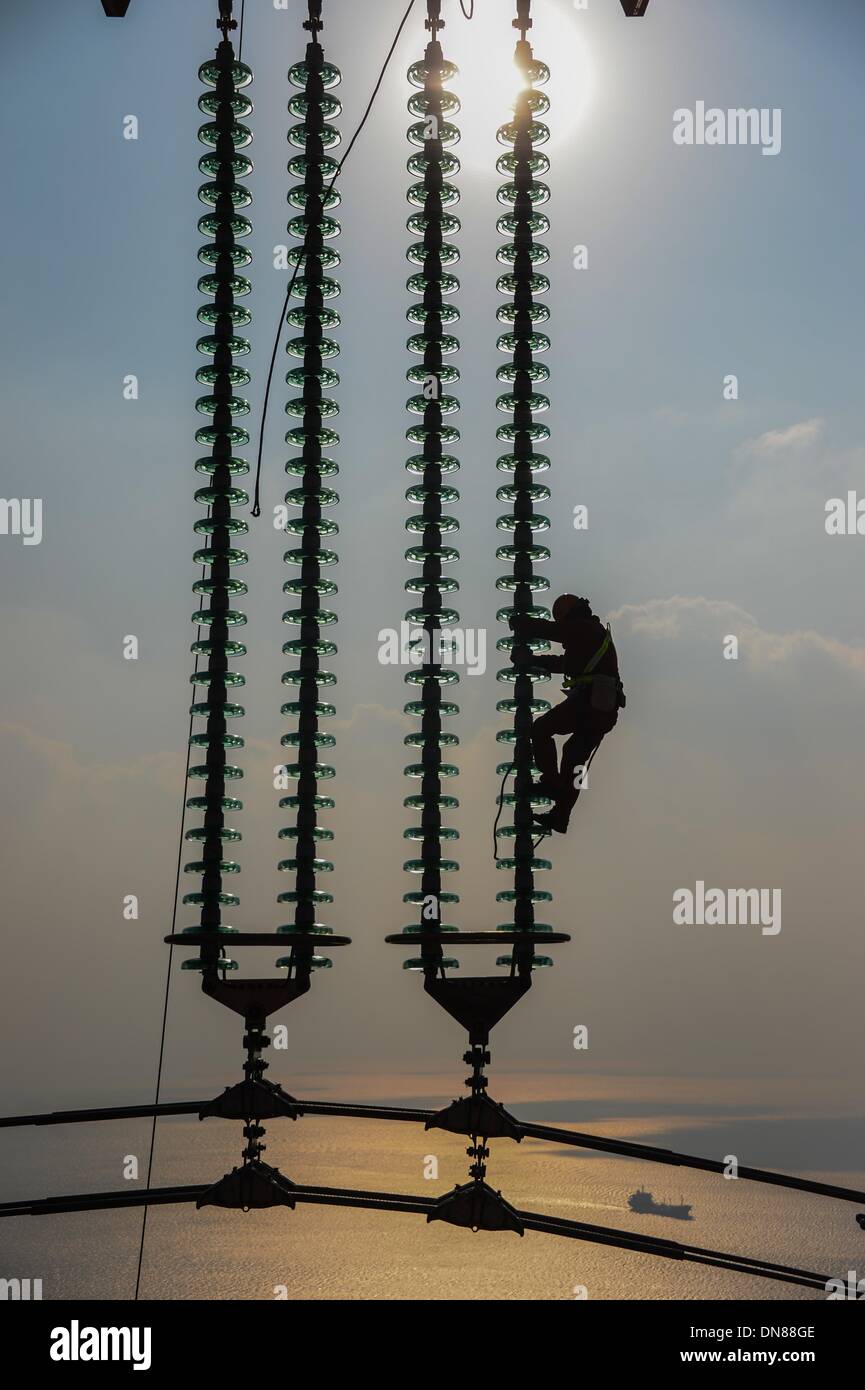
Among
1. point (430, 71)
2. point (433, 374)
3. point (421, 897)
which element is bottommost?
point (421, 897)

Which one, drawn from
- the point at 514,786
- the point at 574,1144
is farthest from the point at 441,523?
the point at 574,1144

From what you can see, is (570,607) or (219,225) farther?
(219,225)

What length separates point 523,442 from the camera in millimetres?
22703

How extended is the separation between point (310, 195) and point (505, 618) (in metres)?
7.60

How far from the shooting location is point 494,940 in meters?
21.1

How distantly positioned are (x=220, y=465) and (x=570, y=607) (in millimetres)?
5895

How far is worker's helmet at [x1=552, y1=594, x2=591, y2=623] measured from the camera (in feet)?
70.5

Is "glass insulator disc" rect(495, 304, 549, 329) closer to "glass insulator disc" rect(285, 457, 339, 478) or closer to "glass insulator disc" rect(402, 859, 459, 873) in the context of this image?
"glass insulator disc" rect(285, 457, 339, 478)

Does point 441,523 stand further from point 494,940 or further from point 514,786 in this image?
point 494,940

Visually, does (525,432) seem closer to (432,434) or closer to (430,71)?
(432,434)

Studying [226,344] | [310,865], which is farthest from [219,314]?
[310,865]

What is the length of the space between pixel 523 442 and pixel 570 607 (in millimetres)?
2920

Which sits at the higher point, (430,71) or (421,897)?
(430,71)

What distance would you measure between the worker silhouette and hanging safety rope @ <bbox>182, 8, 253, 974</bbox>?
179 inches
